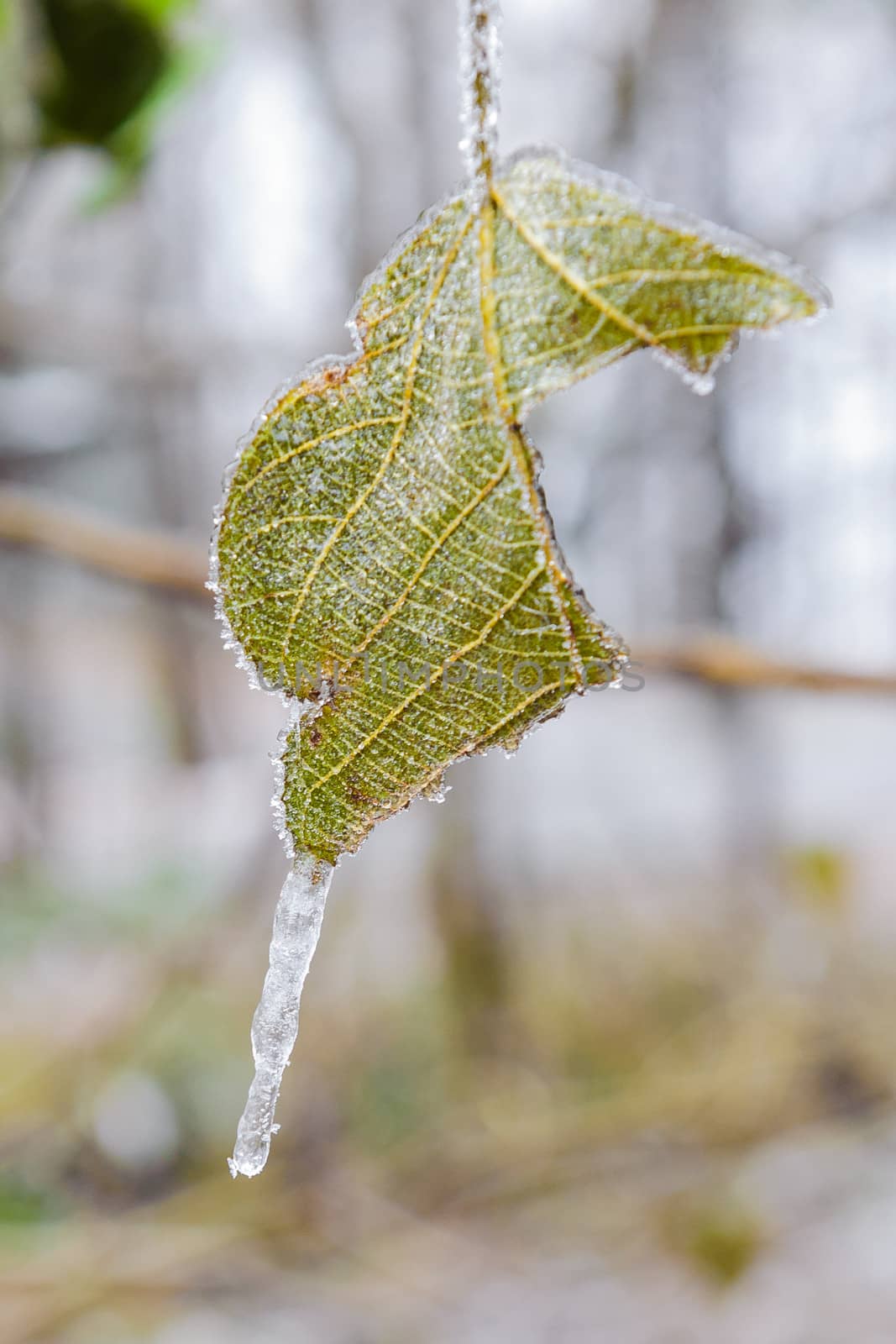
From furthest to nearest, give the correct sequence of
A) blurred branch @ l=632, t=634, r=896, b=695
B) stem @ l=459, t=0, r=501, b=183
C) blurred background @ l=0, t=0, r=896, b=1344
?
blurred background @ l=0, t=0, r=896, b=1344
blurred branch @ l=632, t=634, r=896, b=695
stem @ l=459, t=0, r=501, b=183

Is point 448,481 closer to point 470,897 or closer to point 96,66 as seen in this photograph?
point 96,66

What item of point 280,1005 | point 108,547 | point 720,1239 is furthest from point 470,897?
point 280,1005

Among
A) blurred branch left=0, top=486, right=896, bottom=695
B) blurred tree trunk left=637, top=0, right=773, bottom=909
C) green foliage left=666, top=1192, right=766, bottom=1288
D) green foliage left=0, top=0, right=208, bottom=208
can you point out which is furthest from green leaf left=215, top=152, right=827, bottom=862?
blurred tree trunk left=637, top=0, right=773, bottom=909

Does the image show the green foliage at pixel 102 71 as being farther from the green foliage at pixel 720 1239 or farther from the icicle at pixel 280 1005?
the green foliage at pixel 720 1239

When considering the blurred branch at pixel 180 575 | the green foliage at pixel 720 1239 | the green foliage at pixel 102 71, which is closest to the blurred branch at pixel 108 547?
the blurred branch at pixel 180 575

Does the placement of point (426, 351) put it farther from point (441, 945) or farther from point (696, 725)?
point (696, 725)

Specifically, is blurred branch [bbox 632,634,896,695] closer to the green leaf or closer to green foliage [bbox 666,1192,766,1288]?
the green leaf
